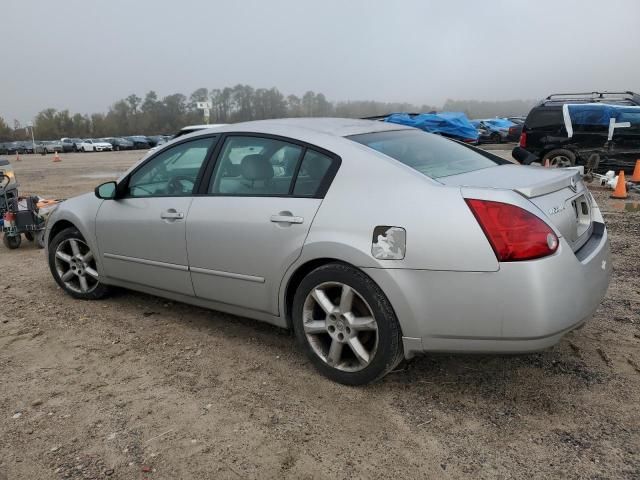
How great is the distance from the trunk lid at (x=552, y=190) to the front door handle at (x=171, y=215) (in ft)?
5.92

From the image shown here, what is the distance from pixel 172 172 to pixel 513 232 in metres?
2.53

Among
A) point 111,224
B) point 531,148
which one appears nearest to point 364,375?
point 111,224

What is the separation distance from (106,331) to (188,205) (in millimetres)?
1226

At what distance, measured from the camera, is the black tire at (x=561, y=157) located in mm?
12977

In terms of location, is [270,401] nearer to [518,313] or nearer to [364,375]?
[364,375]

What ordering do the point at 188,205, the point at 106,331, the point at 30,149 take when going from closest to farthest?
the point at 188,205, the point at 106,331, the point at 30,149

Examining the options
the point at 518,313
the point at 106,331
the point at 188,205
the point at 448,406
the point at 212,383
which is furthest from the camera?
the point at 106,331

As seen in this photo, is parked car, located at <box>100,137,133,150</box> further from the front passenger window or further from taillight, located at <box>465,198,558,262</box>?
taillight, located at <box>465,198,558,262</box>

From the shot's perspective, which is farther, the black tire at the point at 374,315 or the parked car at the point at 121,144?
the parked car at the point at 121,144

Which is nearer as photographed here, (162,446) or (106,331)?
(162,446)

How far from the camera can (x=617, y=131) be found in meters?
12.8

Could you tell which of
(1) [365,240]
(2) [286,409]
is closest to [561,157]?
(1) [365,240]

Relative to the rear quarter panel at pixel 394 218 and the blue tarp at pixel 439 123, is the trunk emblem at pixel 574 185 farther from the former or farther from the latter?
the blue tarp at pixel 439 123

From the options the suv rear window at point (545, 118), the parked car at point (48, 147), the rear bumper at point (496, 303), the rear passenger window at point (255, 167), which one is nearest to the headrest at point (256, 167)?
the rear passenger window at point (255, 167)
